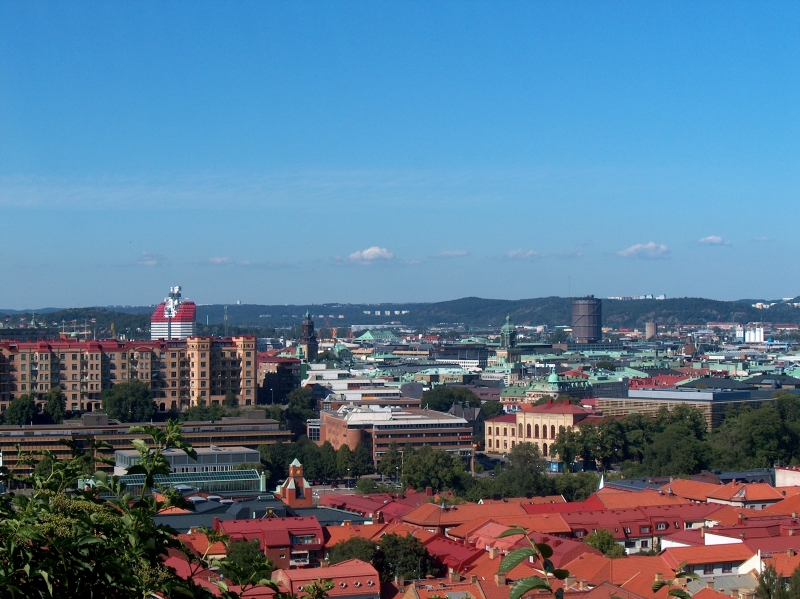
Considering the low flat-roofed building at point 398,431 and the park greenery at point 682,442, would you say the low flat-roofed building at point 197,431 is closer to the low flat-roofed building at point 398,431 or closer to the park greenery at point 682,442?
the low flat-roofed building at point 398,431

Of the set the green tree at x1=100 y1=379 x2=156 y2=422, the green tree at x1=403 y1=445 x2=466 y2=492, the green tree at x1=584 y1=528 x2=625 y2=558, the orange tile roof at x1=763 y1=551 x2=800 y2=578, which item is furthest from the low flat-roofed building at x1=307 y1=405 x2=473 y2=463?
the orange tile roof at x1=763 y1=551 x2=800 y2=578

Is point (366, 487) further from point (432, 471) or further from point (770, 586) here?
point (770, 586)

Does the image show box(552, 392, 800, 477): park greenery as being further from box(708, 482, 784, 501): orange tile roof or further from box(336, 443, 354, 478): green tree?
→ box(336, 443, 354, 478): green tree

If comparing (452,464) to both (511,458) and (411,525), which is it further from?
(411,525)

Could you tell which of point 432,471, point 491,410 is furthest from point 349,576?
point 491,410

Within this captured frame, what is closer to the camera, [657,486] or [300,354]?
[657,486]

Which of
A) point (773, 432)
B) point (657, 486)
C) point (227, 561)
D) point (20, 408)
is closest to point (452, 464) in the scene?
point (657, 486)

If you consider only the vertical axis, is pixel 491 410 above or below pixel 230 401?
below
